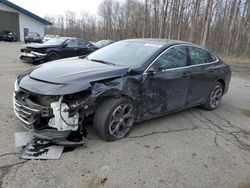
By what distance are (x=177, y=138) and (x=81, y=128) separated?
1.68 metres

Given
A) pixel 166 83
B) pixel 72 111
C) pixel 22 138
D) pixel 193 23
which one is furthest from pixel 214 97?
pixel 193 23

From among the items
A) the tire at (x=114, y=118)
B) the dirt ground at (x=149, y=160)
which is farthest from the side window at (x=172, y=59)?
the dirt ground at (x=149, y=160)

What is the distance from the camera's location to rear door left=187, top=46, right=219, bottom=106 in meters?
5.27

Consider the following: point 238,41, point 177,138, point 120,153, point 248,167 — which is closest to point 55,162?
point 120,153

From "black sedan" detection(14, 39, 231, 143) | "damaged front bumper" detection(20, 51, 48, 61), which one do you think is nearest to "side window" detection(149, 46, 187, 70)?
"black sedan" detection(14, 39, 231, 143)

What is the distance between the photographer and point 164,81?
4.59m

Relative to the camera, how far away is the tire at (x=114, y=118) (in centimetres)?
383

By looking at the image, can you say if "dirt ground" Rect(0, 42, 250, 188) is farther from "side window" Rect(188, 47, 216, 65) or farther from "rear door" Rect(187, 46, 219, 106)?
"side window" Rect(188, 47, 216, 65)

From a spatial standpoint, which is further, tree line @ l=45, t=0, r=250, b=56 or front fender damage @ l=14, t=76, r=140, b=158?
tree line @ l=45, t=0, r=250, b=56

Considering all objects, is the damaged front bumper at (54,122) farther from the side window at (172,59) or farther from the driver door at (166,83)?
the side window at (172,59)

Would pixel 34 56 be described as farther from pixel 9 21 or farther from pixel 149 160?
Result: pixel 9 21

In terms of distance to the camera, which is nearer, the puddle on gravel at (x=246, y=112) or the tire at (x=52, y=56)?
the puddle on gravel at (x=246, y=112)

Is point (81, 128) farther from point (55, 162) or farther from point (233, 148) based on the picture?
point (233, 148)

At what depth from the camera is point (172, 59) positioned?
4824 millimetres
